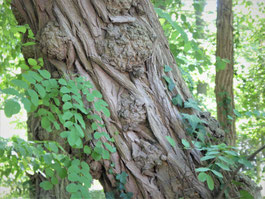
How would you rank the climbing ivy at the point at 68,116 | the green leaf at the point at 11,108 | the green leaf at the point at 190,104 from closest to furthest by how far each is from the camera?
the green leaf at the point at 11,108
the climbing ivy at the point at 68,116
the green leaf at the point at 190,104

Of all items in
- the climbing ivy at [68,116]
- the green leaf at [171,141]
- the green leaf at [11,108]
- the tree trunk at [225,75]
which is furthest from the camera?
the tree trunk at [225,75]

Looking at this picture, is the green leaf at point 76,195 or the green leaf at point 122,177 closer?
the green leaf at point 76,195

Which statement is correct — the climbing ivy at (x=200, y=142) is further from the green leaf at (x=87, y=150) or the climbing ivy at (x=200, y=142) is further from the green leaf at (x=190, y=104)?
the green leaf at (x=87, y=150)

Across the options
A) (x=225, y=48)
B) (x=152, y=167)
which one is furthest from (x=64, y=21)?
(x=225, y=48)

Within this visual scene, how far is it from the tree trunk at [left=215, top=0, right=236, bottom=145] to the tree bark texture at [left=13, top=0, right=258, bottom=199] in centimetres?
195

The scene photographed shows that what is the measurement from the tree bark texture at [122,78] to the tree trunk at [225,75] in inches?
76.6

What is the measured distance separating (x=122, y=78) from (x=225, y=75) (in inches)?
89.2

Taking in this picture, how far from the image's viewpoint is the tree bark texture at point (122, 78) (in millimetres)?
1546

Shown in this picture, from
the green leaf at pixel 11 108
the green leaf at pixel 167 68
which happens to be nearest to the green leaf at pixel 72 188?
the green leaf at pixel 11 108

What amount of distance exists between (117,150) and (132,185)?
0.21 meters

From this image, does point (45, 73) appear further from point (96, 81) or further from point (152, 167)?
point (152, 167)

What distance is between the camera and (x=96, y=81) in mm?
1578

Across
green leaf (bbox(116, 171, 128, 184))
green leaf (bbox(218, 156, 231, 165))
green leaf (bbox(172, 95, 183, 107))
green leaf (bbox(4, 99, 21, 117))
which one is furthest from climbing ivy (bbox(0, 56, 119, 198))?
green leaf (bbox(218, 156, 231, 165))

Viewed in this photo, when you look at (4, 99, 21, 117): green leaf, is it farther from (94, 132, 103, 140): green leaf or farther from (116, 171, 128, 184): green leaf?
(116, 171, 128, 184): green leaf
